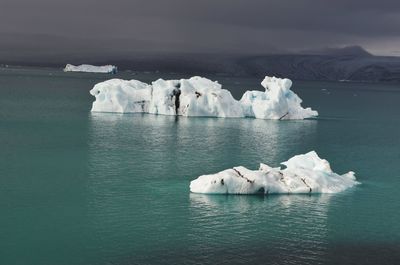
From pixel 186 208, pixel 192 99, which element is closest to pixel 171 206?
pixel 186 208

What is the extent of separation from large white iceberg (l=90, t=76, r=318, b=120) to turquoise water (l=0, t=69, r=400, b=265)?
1608 centimetres

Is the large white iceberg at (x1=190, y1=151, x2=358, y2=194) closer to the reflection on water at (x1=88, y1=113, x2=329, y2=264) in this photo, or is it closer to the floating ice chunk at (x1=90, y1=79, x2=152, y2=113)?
the reflection on water at (x1=88, y1=113, x2=329, y2=264)

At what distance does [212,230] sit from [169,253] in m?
3.90

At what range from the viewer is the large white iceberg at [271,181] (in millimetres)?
34094

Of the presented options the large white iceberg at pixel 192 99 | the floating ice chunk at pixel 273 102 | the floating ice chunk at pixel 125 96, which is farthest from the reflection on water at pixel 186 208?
the floating ice chunk at pixel 125 96

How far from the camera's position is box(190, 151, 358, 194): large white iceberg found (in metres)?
34.1


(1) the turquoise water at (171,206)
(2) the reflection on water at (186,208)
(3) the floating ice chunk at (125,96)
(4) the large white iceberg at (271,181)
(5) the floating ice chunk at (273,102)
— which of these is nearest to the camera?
(1) the turquoise water at (171,206)

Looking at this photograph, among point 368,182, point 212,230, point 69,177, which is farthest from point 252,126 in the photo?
point 212,230

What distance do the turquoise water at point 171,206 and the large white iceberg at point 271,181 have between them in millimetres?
596

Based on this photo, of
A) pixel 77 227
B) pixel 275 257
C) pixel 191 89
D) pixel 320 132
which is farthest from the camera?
pixel 191 89

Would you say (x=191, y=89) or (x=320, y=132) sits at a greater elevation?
(x=191, y=89)

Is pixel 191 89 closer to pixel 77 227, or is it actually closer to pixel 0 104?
pixel 0 104

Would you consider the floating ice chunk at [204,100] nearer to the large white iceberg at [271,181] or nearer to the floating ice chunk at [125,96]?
the floating ice chunk at [125,96]

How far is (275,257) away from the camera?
80.2 feet
